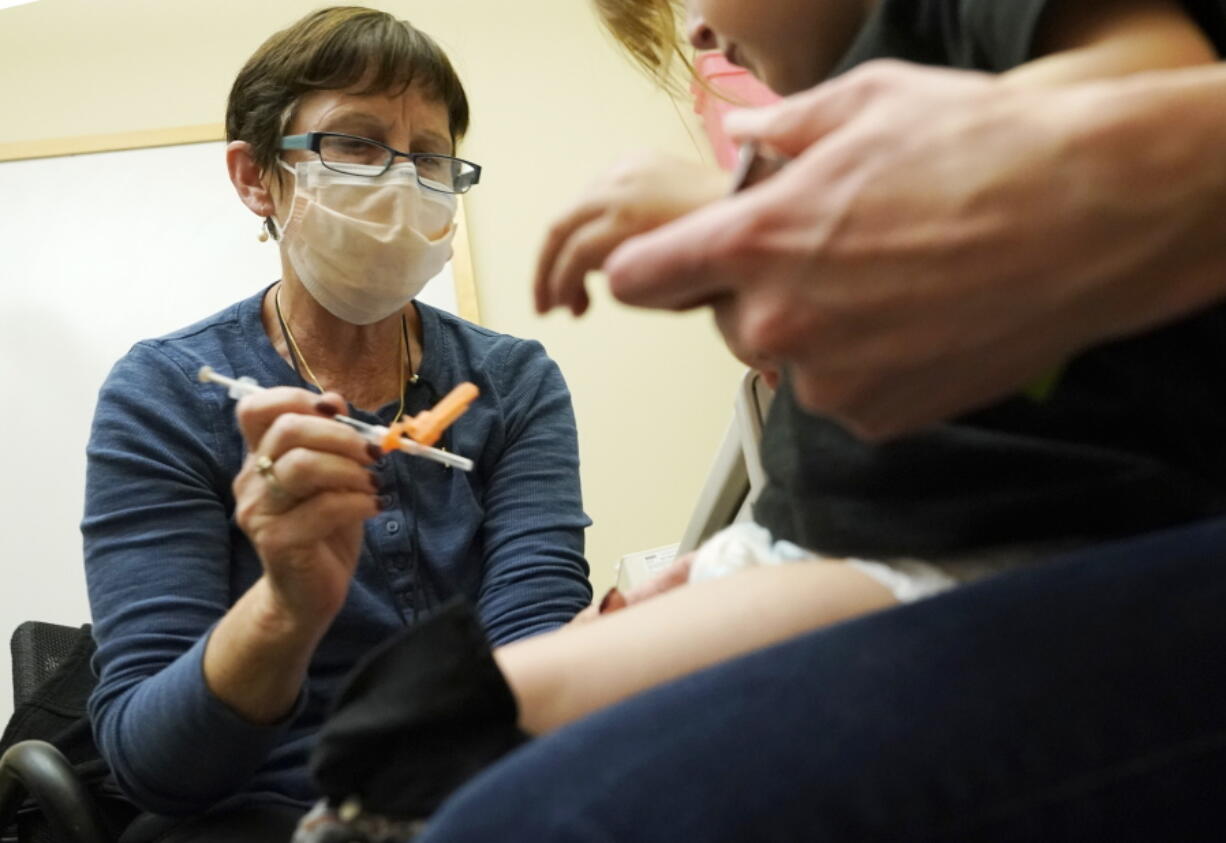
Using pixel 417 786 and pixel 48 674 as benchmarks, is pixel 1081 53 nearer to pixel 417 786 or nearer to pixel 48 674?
pixel 417 786

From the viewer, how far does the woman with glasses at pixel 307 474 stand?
0.75 meters

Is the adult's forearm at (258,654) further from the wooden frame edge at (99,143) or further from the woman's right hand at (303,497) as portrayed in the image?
the wooden frame edge at (99,143)

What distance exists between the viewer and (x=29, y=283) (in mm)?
2277

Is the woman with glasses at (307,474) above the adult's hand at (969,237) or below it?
below

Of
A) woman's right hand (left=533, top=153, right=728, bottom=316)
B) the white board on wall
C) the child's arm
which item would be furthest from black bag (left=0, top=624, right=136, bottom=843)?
the white board on wall

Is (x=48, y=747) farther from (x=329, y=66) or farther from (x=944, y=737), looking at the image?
(x=944, y=737)

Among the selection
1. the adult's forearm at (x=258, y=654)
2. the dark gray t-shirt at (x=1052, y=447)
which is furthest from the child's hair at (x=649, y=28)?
the adult's forearm at (x=258, y=654)

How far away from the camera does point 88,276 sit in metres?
2.29

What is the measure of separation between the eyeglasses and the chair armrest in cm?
67

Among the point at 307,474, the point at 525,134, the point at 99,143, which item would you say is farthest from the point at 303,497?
the point at 99,143

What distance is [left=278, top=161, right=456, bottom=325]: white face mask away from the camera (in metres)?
1.11

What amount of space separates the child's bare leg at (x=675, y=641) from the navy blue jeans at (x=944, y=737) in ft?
0.37

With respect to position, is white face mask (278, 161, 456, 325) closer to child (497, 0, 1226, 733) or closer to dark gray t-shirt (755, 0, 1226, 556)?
child (497, 0, 1226, 733)

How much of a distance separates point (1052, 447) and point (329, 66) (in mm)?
978
